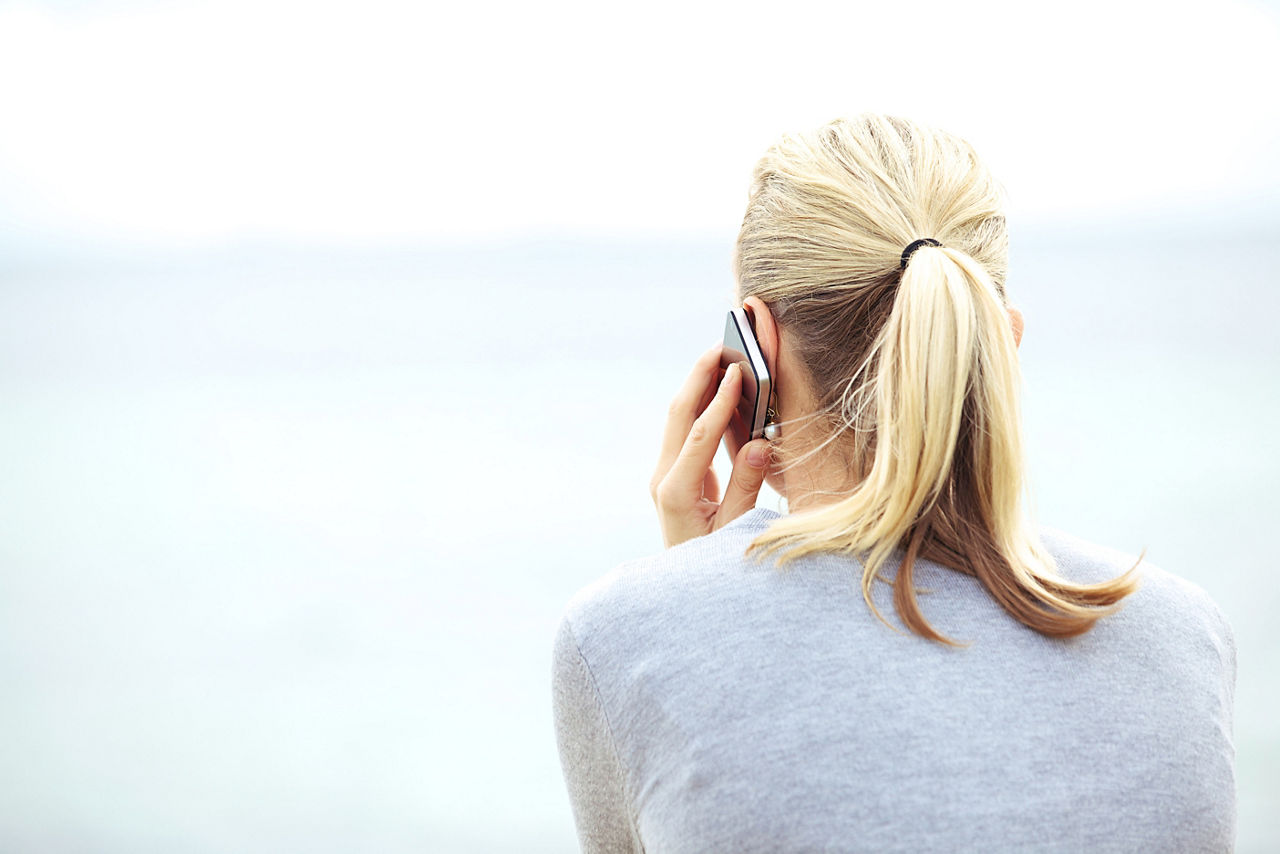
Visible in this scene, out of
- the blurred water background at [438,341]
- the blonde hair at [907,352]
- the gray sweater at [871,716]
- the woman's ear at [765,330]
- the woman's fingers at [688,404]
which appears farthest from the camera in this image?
the blurred water background at [438,341]

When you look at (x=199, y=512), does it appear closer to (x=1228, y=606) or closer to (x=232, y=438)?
(x=232, y=438)

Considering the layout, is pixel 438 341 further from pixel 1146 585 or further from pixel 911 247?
pixel 1146 585

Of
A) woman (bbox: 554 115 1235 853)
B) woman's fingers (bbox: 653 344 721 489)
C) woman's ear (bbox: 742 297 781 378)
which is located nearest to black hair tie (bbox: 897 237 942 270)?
woman (bbox: 554 115 1235 853)

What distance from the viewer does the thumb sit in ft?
2.71

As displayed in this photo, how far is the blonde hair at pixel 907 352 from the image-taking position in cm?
63

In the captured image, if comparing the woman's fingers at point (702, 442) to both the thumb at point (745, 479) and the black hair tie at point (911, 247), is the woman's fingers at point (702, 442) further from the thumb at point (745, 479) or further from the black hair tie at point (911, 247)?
the black hair tie at point (911, 247)

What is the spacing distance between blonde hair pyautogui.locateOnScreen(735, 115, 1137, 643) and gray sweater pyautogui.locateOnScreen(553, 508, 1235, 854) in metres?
0.02

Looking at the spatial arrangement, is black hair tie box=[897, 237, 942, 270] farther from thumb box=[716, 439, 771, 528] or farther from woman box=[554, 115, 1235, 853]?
thumb box=[716, 439, 771, 528]

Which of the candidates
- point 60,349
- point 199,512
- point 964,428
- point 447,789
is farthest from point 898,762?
point 60,349

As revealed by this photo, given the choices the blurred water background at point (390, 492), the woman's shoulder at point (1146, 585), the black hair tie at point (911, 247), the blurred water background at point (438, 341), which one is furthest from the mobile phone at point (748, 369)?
the blurred water background at point (390, 492)

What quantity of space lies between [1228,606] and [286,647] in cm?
170

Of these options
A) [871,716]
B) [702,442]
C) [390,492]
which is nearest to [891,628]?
[871,716]

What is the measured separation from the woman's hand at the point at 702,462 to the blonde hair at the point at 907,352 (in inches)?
3.6

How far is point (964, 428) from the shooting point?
2.24ft
